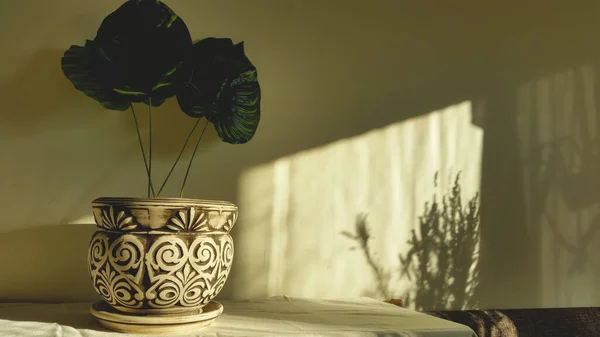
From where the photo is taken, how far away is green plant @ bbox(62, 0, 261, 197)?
1260 mm

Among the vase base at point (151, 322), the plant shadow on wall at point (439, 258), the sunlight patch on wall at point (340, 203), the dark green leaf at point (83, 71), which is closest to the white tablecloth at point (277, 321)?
the vase base at point (151, 322)

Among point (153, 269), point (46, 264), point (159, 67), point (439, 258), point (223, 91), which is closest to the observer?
point (153, 269)

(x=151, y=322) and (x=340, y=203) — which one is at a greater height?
(x=340, y=203)

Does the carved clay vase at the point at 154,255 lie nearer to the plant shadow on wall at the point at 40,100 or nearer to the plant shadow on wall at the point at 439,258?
the plant shadow on wall at the point at 40,100

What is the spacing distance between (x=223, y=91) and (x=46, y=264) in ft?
2.34

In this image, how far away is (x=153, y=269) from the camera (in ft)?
3.54

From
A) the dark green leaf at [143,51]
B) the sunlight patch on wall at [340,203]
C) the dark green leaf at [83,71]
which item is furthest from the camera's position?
the sunlight patch on wall at [340,203]

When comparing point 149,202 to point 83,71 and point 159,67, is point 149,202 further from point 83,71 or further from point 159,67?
point 83,71

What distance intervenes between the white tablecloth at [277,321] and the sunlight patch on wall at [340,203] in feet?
Result: 0.55

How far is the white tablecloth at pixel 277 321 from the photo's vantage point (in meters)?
1.12

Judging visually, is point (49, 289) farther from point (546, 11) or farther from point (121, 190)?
point (546, 11)

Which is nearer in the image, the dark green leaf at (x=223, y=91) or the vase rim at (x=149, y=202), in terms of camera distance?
the vase rim at (x=149, y=202)

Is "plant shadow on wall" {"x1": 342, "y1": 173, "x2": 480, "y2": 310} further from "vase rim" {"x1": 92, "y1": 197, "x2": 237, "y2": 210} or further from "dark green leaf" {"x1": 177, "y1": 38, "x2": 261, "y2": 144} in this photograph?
"vase rim" {"x1": 92, "y1": 197, "x2": 237, "y2": 210}

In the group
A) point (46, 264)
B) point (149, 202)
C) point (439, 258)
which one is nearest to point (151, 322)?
point (149, 202)
